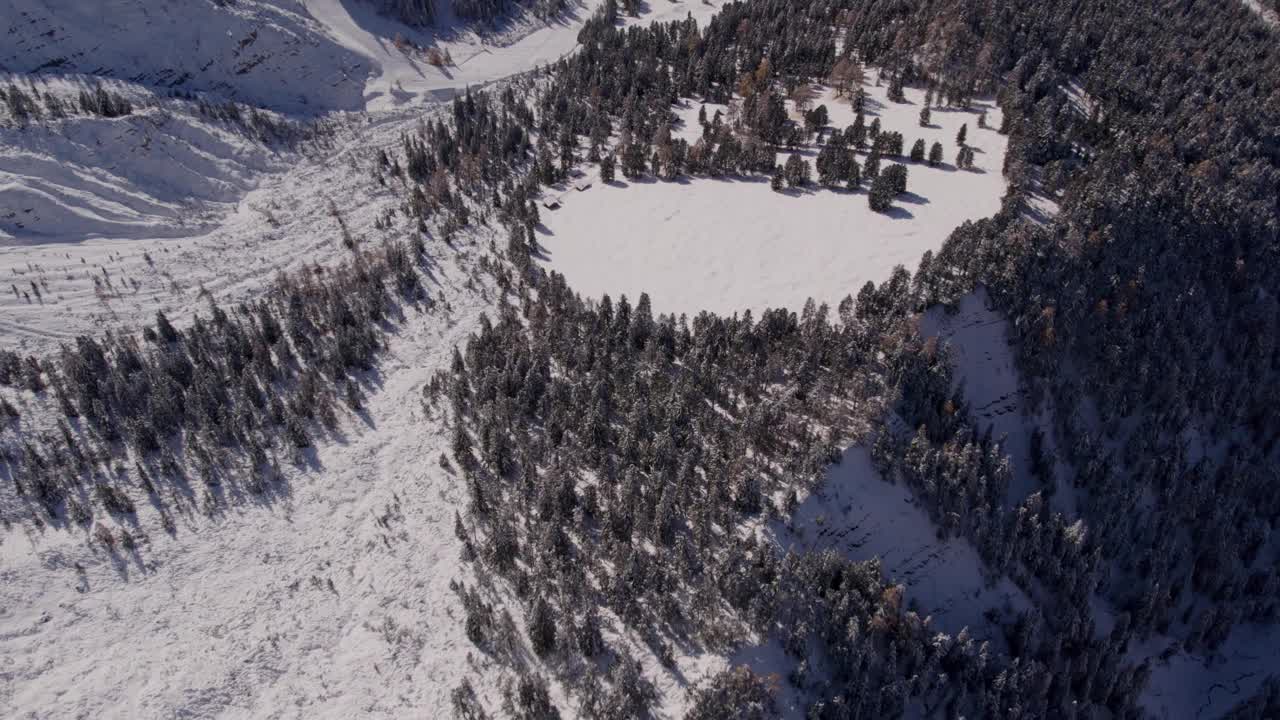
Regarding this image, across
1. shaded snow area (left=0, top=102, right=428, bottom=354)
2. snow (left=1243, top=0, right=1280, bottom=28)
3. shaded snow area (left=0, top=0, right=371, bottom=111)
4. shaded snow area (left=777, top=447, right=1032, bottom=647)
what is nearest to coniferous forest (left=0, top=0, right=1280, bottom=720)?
shaded snow area (left=777, top=447, right=1032, bottom=647)

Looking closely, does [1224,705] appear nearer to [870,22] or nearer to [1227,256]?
[1227,256]

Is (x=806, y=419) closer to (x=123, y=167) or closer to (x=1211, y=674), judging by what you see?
(x=1211, y=674)

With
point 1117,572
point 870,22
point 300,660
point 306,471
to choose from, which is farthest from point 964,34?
point 300,660

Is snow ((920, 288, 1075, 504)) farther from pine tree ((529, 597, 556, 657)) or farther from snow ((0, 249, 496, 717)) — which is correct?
snow ((0, 249, 496, 717))

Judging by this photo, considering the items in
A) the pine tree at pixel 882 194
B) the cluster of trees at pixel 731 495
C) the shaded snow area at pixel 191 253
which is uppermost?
the pine tree at pixel 882 194

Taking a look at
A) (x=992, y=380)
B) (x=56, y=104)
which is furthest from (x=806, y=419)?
(x=56, y=104)

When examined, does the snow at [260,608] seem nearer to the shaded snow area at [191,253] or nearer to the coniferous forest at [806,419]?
the coniferous forest at [806,419]

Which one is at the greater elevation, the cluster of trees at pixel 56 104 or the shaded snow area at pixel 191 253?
the cluster of trees at pixel 56 104

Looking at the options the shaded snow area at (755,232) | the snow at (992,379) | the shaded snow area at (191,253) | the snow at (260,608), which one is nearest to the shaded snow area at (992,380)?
the snow at (992,379)
